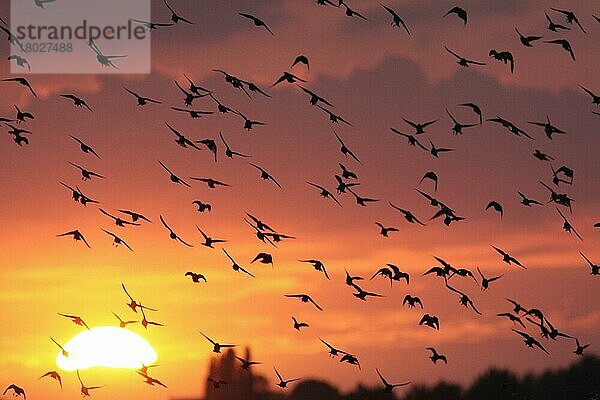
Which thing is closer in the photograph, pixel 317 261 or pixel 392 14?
pixel 392 14

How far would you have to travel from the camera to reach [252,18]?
67.1m

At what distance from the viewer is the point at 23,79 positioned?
72188 mm

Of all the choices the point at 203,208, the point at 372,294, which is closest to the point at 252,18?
the point at 203,208

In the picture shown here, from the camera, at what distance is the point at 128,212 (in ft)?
234

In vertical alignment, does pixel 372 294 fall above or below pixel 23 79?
below

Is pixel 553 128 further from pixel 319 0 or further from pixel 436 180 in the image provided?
pixel 319 0

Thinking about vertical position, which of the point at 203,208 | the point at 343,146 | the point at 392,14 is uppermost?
the point at 392,14

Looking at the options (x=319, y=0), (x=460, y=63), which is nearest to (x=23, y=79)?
(x=319, y=0)

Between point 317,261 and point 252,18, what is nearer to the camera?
point 252,18

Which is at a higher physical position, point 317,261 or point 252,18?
point 252,18

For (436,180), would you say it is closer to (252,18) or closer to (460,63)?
(460,63)

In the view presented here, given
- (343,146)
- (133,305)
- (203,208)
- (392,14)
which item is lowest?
(133,305)

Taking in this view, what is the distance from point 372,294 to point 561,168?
Result: 11.1 metres

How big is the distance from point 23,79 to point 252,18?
1195 centimetres
